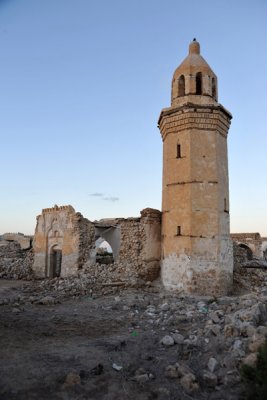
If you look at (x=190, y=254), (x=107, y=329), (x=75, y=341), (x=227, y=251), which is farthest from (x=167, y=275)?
(x=75, y=341)

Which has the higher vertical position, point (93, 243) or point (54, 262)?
point (93, 243)

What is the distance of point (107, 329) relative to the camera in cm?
774

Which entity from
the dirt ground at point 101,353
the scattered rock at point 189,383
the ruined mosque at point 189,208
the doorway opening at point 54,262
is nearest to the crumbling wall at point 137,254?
the ruined mosque at point 189,208

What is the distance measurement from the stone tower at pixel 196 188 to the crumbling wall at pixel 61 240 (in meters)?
3.99

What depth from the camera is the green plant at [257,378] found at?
407 cm

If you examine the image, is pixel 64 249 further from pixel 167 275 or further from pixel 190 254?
pixel 190 254

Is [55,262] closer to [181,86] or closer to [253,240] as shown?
[181,86]

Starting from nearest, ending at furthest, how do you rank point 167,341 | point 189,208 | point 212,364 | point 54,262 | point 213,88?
1. point 212,364
2. point 167,341
3. point 189,208
4. point 213,88
5. point 54,262

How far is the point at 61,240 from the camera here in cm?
1662

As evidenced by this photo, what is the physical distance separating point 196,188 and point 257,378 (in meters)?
8.52

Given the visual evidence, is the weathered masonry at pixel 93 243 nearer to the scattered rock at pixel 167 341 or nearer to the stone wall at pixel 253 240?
the scattered rock at pixel 167 341

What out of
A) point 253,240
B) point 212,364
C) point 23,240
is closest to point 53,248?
point 23,240

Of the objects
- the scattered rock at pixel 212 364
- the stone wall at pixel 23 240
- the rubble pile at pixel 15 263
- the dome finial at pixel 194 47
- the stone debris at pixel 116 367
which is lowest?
the stone debris at pixel 116 367

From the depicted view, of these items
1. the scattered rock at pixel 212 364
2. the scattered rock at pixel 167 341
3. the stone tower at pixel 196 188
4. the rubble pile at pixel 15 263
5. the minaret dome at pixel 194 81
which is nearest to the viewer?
the scattered rock at pixel 212 364
